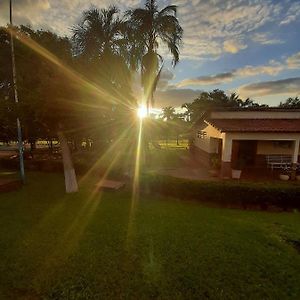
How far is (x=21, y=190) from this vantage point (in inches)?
489

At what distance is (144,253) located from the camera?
19.5 ft

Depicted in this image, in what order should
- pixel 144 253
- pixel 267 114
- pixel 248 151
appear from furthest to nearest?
pixel 267 114, pixel 248 151, pixel 144 253

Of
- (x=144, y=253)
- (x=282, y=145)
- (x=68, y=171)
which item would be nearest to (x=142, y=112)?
(x=68, y=171)

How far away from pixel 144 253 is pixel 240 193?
6.06 m

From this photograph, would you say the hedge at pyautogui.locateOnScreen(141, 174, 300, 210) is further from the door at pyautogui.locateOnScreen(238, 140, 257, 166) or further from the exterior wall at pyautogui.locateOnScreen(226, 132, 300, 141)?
the door at pyautogui.locateOnScreen(238, 140, 257, 166)

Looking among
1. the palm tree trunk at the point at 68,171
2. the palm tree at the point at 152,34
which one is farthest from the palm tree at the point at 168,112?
the palm tree trunk at the point at 68,171

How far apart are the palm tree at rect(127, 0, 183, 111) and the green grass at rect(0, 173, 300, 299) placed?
12.0 meters

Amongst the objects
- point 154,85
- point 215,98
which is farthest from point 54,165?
point 215,98

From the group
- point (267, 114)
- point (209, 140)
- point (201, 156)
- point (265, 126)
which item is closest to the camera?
point (265, 126)

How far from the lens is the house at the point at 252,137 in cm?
1512

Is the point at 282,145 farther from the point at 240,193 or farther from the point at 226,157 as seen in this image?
the point at 240,193

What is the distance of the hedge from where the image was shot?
10344 millimetres

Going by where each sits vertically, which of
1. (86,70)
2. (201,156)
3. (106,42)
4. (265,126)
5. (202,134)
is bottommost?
(201,156)

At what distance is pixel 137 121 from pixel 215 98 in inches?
1451
